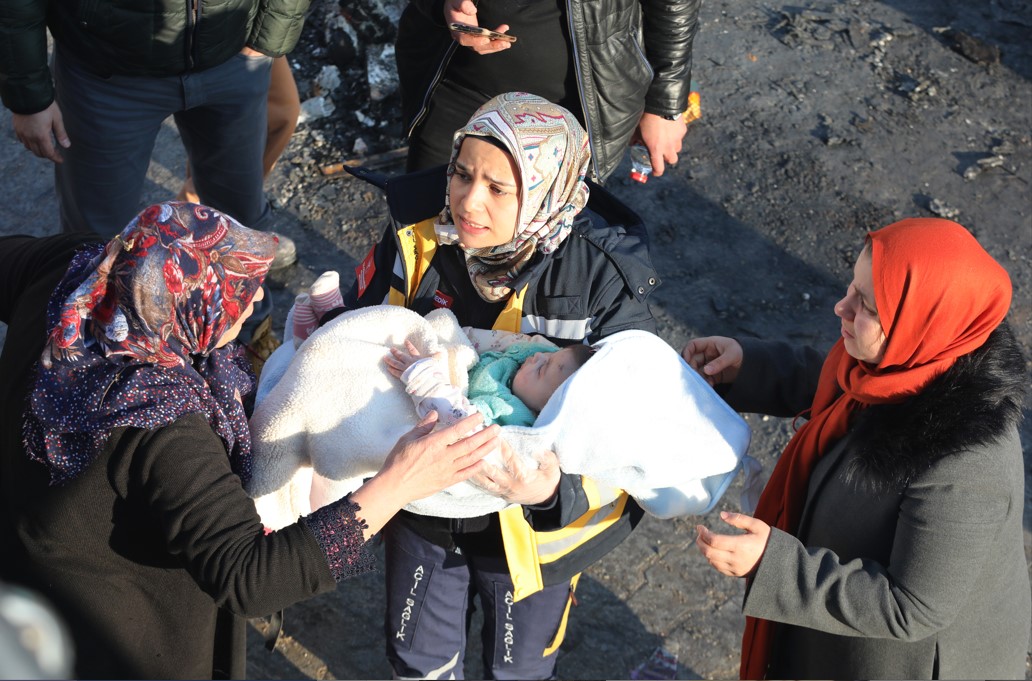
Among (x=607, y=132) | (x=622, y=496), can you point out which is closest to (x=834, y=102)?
(x=607, y=132)

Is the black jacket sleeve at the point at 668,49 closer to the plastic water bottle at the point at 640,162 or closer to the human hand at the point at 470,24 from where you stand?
the plastic water bottle at the point at 640,162

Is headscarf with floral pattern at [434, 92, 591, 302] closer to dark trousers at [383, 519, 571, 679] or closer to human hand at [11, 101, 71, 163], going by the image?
dark trousers at [383, 519, 571, 679]

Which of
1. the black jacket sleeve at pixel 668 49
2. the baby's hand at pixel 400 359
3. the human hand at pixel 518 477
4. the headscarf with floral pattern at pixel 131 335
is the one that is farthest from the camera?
the black jacket sleeve at pixel 668 49

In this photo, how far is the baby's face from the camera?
8.30ft

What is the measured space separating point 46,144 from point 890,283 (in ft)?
10.4

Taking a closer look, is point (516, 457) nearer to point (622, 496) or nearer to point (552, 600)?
point (622, 496)

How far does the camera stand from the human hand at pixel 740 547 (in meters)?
2.16

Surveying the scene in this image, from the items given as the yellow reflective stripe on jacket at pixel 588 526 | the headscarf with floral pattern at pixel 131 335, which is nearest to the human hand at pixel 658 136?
the yellow reflective stripe on jacket at pixel 588 526

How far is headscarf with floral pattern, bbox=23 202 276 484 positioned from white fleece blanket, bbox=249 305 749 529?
329mm

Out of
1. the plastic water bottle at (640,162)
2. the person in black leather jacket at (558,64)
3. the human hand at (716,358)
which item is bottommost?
the plastic water bottle at (640,162)

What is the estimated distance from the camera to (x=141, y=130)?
3.82 m

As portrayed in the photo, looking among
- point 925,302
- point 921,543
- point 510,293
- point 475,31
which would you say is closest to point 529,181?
point 510,293

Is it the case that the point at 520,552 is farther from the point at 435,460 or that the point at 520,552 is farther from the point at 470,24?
the point at 470,24

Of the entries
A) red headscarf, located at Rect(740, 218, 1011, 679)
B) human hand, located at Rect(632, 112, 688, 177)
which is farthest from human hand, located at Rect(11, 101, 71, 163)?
red headscarf, located at Rect(740, 218, 1011, 679)
